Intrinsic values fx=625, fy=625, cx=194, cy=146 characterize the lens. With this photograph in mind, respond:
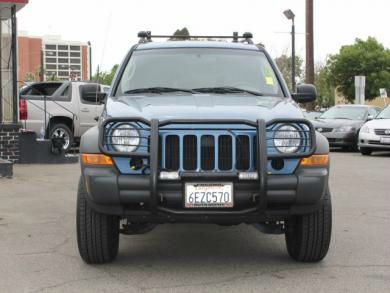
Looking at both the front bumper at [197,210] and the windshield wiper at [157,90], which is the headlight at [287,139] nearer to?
the front bumper at [197,210]

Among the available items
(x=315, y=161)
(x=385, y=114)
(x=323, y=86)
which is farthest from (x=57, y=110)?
(x=323, y=86)

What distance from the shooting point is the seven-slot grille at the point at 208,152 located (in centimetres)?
460

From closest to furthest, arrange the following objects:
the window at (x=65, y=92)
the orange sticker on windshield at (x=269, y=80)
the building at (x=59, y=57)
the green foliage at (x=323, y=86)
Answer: the orange sticker on windshield at (x=269, y=80)
the window at (x=65, y=92)
the building at (x=59, y=57)
the green foliage at (x=323, y=86)

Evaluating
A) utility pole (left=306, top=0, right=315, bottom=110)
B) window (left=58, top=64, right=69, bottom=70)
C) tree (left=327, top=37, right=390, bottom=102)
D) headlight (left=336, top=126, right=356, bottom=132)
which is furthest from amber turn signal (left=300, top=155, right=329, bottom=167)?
window (left=58, top=64, right=69, bottom=70)

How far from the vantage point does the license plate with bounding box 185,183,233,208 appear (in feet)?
15.0

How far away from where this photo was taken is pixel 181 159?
459cm

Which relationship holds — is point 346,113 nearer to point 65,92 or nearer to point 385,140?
point 385,140

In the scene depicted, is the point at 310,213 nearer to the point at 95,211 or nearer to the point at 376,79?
the point at 95,211

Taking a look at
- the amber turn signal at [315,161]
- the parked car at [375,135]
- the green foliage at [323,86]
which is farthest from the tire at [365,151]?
the green foliage at [323,86]

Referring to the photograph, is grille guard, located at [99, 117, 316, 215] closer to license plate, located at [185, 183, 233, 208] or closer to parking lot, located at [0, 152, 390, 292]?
license plate, located at [185, 183, 233, 208]

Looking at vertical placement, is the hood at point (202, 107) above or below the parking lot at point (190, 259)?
above

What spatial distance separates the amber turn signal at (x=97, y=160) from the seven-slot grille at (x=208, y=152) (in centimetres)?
41

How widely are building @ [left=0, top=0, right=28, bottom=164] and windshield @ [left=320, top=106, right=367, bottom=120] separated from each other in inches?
404

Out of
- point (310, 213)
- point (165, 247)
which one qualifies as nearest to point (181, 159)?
point (310, 213)
